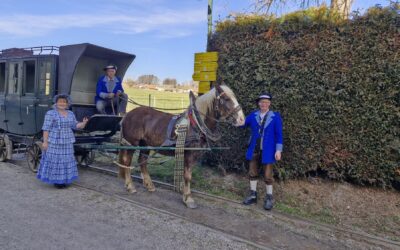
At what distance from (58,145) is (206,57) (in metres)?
3.81

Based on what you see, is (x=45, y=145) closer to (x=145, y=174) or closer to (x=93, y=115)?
(x=93, y=115)

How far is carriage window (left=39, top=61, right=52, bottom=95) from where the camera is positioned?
25.4 ft

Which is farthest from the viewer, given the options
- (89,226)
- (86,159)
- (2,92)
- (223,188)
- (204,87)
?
(2,92)

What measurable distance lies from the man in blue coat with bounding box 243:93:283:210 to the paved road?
163 cm

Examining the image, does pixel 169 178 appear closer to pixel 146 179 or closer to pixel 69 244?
pixel 146 179

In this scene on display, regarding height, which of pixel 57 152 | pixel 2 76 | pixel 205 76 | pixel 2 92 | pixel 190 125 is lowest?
pixel 57 152

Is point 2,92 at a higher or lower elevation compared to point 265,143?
higher

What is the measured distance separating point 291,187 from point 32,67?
279 inches

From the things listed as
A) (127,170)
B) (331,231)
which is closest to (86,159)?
(127,170)

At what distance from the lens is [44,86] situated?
25.6 ft

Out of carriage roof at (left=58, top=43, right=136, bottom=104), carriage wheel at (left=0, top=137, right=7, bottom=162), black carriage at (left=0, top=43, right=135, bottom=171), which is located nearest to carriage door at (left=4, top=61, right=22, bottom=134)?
A: black carriage at (left=0, top=43, right=135, bottom=171)

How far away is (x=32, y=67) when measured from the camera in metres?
8.66

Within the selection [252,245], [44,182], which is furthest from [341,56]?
[44,182]

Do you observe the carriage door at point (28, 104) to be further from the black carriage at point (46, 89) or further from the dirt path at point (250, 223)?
the dirt path at point (250, 223)
